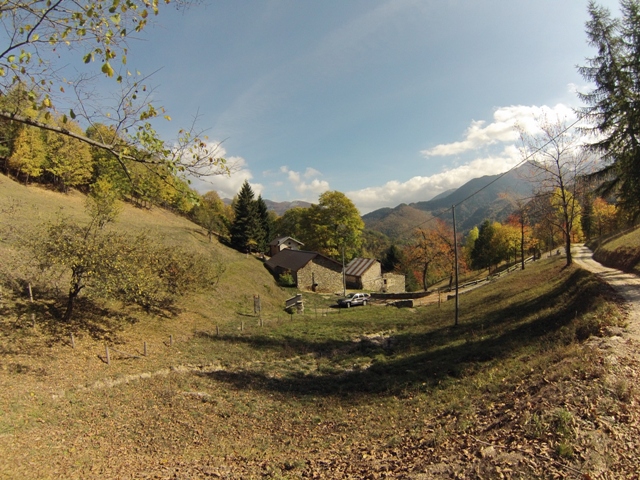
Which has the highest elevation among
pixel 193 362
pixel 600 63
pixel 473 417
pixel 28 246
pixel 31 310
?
pixel 600 63

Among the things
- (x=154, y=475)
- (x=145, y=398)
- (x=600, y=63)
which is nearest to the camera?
(x=154, y=475)

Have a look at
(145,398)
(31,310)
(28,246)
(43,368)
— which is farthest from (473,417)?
(31,310)

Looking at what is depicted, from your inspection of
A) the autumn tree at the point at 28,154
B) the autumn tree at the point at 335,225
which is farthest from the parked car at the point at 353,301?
the autumn tree at the point at 28,154

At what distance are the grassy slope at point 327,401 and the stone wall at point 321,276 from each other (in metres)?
25.3

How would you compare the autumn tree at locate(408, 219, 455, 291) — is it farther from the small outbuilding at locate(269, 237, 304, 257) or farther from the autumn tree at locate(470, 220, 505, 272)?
the small outbuilding at locate(269, 237, 304, 257)

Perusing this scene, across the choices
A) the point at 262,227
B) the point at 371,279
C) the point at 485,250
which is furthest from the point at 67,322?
the point at 485,250

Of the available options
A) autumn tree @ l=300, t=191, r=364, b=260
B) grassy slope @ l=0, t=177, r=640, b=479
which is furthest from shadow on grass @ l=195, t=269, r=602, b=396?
autumn tree @ l=300, t=191, r=364, b=260

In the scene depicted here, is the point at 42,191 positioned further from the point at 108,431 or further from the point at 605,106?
the point at 605,106

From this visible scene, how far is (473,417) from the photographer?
27.7ft

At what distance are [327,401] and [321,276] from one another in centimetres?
3565

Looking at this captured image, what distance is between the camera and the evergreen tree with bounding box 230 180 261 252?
2301 inches

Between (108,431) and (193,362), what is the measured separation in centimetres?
690

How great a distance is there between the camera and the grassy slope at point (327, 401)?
20.9ft

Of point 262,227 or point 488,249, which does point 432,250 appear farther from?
point 262,227
